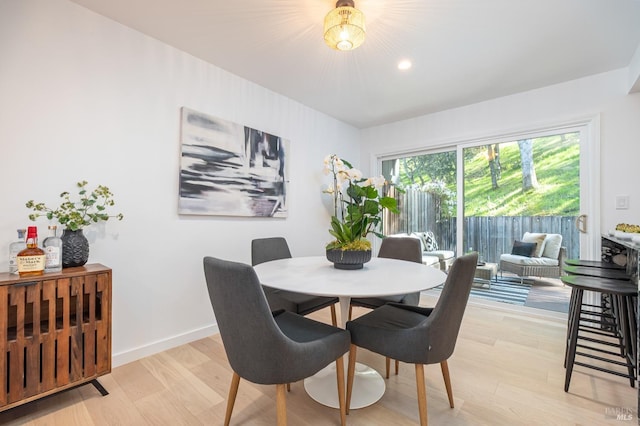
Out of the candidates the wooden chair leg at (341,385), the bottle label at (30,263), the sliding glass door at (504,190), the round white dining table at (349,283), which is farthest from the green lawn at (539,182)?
the bottle label at (30,263)

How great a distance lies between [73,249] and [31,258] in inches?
8.0

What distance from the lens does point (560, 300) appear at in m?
2.95

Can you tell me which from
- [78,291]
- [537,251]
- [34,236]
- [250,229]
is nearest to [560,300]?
[537,251]

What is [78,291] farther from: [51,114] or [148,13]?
[148,13]

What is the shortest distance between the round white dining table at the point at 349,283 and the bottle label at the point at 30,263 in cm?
111

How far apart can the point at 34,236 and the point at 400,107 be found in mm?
3436

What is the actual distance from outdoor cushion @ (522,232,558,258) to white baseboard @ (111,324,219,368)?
3.32 m

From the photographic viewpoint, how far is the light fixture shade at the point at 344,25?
1583 mm

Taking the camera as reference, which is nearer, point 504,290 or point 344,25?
point 344,25

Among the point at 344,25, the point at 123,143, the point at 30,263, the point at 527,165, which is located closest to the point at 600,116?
the point at 527,165

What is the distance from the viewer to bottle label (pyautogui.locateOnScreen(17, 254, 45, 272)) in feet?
4.71

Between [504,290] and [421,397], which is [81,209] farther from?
[504,290]

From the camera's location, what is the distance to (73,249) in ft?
5.41

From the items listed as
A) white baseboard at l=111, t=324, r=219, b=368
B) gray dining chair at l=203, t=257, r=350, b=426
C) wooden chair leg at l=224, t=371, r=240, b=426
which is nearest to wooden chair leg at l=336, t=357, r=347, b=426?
gray dining chair at l=203, t=257, r=350, b=426
